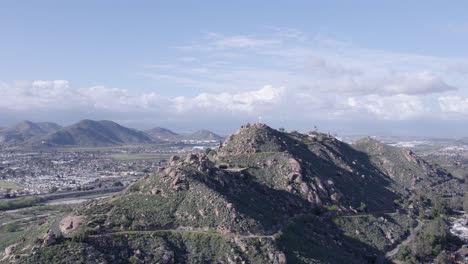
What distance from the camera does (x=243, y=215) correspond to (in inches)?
2744

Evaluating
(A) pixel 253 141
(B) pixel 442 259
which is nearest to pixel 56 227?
(A) pixel 253 141

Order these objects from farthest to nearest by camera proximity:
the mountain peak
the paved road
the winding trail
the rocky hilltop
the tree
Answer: the mountain peak < the winding trail < the tree < the paved road < the rocky hilltop

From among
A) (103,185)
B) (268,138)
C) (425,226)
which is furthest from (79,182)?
(425,226)

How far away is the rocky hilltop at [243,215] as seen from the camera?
61.1 m

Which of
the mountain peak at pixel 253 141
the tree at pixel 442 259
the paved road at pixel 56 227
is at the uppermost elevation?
the mountain peak at pixel 253 141

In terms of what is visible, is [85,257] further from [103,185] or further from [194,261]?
[103,185]

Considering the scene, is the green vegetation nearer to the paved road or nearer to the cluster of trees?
the paved road

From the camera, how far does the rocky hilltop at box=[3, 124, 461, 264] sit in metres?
61.1

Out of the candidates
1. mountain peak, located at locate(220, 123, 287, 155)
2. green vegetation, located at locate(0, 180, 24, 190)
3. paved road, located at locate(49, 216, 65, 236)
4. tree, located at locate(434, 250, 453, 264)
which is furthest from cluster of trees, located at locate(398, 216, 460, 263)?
green vegetation, located at locate(0, 180, 24, 190)

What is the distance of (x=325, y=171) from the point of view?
360ft

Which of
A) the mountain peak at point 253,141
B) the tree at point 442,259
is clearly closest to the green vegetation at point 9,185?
the mountain peak at point 253,141

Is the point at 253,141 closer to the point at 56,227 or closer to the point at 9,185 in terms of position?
the point at 56,227

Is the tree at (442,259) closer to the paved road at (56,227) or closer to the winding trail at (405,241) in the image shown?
the winding trail at (405,241)

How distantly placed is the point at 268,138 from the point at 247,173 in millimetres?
21102
